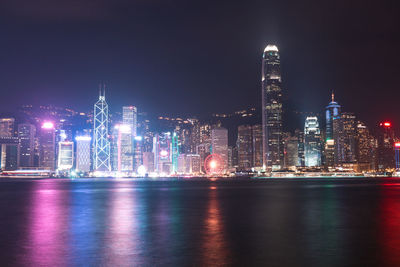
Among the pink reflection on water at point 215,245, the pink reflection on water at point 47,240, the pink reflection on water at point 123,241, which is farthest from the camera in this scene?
the pink reflection on water at point 47,240

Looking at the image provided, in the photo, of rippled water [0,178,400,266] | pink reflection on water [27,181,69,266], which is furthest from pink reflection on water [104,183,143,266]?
pink reflection on water [27,181,69,266]

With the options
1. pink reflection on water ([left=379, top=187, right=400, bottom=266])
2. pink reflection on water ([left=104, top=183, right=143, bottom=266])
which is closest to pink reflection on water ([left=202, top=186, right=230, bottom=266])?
pink reflection on water ([left=104, top=183, right=143, bottom=266])

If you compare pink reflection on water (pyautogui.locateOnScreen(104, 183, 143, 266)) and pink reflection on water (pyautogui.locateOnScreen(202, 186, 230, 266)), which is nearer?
pink reflection on water (pyautogui.locateOnScreen(202, 186, 230, 266))

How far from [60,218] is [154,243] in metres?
15.6

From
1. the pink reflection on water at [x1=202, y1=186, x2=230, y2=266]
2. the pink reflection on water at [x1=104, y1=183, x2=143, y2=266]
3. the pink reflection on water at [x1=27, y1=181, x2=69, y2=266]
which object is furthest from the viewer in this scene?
the pink reflection on water at [x1=27, y1=181, x2=69, y2=266]

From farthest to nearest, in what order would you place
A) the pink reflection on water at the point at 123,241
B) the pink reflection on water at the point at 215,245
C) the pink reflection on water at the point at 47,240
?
1. the pink reflection on water at the point at 47,240
2. the pink reflection on water at the point at 123,241
3. the pink reflection on water at the point at 215,245

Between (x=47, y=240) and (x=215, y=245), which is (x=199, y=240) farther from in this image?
(x=47, y=240)

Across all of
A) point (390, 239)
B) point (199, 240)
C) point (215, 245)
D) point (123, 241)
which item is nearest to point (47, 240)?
point (123, 241)

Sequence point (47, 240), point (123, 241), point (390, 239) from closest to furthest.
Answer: point (123, 241), point (47, 240), point (390, 239)

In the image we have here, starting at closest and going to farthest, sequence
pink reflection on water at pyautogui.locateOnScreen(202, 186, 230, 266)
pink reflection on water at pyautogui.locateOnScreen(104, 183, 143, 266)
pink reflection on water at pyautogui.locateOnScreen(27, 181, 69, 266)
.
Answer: pink reflection on water at pyautogui.locateOnScreen(202, 186, 230, 266) < pink reflection on water at pyautogui.locateOnScreen(104, 183, 143, 266) < pink reflection on water at pyautogui.locateOnScreen(27, 181, 69, 266)

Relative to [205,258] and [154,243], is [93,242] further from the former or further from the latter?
[205,258]

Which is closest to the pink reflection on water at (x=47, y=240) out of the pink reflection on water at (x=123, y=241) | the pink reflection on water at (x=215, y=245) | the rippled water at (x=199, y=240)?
the rippled water at (x=199, y=240)

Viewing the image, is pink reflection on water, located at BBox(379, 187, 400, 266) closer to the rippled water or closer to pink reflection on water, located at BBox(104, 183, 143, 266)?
the rippled water

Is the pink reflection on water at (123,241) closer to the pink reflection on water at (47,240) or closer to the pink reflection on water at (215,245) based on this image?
the pink reflection on water at (47,240)
